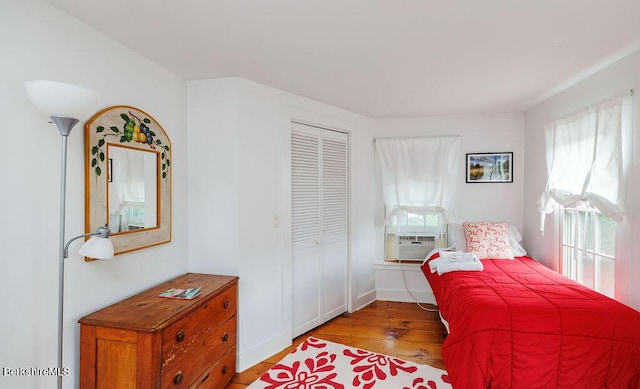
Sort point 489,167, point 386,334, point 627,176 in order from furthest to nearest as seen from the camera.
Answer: point 489,167
point 386,334
point 627,176

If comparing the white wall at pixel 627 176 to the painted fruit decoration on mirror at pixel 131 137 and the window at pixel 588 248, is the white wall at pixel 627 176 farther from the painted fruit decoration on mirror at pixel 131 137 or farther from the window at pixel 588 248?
the painted fruit decoration on mirror at pixel 131 137

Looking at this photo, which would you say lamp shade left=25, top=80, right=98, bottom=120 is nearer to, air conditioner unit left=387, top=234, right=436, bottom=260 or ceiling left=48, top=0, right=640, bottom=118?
ceiling left=48, top=0, right=640, bottom=118

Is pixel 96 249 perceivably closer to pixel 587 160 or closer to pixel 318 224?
pixel 318 224

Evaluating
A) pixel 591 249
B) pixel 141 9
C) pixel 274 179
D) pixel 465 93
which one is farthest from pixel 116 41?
pixel 591 249

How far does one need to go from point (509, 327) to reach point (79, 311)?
2414 millimetres

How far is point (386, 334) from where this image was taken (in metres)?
3.05

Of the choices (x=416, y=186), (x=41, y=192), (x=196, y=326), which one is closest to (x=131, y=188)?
(x=41, y=192)

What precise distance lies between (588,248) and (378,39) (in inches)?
96.0

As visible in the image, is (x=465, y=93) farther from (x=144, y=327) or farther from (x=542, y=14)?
(x=144, y=327)

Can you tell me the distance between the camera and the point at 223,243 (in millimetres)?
2488

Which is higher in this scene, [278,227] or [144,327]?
[278,227]

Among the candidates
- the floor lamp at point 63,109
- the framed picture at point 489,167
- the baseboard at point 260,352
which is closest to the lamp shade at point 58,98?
the floor lamp at point 63,109

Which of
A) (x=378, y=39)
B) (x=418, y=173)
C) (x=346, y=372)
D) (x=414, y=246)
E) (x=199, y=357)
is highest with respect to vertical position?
(x=378, y=39)

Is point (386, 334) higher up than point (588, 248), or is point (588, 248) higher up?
point (588, 248)
